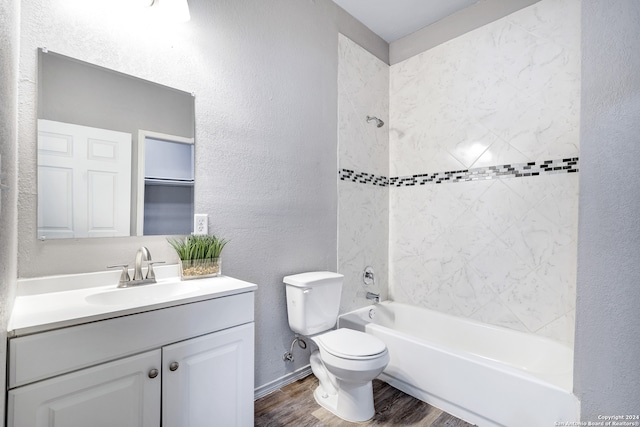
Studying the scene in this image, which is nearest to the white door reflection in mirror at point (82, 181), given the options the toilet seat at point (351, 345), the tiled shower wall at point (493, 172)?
the toilet seat at point (351, 345)

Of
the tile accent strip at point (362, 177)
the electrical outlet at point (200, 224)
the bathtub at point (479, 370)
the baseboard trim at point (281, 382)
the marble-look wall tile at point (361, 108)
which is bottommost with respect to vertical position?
the baseboard trim at point (281, 382)

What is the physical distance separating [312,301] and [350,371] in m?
0.49

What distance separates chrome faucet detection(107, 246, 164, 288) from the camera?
4.58 feet

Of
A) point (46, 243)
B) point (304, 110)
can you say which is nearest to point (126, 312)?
point (46, 243)

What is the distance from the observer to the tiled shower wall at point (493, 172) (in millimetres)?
2002

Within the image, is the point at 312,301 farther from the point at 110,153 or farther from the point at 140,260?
the point at 110,153

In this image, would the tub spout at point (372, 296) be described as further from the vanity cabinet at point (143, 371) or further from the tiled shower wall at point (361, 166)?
the vanity cabinet at point (143, 371)

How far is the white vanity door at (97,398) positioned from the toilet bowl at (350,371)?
894 millimetres

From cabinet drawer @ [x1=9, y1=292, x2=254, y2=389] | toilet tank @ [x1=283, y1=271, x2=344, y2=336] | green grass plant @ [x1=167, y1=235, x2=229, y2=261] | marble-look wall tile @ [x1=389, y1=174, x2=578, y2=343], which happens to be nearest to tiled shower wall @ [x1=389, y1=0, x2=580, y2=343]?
marble-look wall tile @ [x1=389, y1=174, x2=578, y2=343]

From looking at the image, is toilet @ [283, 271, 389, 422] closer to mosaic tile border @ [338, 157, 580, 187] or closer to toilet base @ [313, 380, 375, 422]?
toilet base @ [313, 380, 375, 422]

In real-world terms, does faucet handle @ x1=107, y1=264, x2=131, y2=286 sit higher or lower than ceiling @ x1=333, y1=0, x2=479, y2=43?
lower

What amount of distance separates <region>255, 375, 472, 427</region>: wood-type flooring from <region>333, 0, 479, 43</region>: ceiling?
9.31 ft

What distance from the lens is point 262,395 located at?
6.37 ft

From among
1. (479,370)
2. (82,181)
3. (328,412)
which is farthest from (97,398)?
(479,370)
